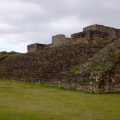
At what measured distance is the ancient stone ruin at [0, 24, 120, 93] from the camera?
546 inches

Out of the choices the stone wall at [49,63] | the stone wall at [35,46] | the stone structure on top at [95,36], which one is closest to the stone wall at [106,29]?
the stone structure on top at [95,36]

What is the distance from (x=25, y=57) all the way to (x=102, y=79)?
1352cm

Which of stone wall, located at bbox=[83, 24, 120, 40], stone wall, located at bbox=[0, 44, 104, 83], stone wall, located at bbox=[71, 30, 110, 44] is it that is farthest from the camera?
stone wall, located at bbox=[83, 24, 120, 40]

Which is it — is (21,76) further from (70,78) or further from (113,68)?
(113,68)

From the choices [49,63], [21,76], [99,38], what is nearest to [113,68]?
[99,38]

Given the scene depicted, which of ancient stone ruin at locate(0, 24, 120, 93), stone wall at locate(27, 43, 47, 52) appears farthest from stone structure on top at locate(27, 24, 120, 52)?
stone wall at locate(27, 43, 47, 52)

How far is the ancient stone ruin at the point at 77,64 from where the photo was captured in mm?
13860

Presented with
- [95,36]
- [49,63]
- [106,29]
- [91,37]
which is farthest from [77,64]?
[106,29]

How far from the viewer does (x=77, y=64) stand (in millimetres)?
17688

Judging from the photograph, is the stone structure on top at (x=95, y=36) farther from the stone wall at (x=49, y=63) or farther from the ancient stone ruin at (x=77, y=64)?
the stone wall at (x=49, y=63)

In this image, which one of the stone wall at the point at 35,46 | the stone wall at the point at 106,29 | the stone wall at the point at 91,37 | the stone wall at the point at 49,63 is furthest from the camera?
the stone wall at the point at 35,46

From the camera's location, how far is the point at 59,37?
85.6 ft

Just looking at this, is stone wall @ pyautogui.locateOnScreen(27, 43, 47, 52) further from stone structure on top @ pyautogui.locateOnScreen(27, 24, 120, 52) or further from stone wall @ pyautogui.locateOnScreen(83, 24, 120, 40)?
stone structure on top @ pyautogui.locateOnScreen(27, 24, 120, 52)

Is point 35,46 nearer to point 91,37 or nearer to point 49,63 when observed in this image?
point 49,63
